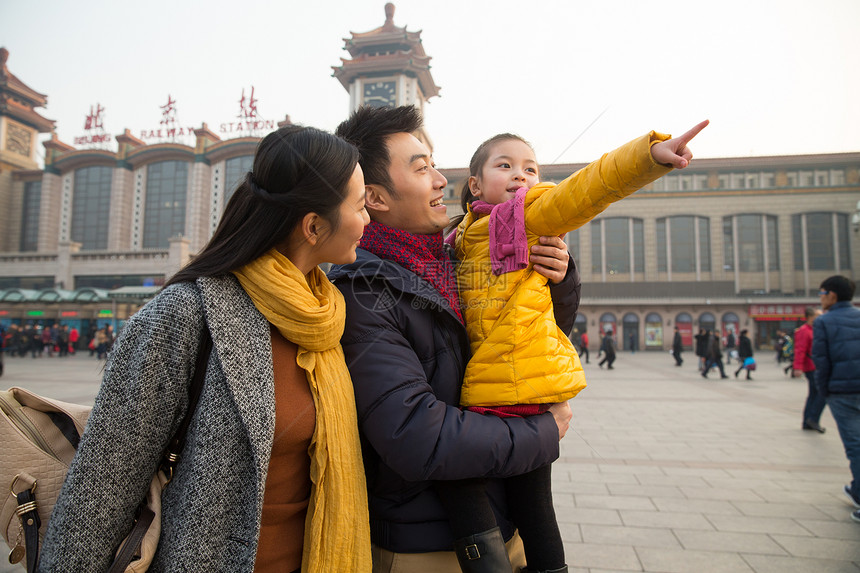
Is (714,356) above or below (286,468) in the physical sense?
below

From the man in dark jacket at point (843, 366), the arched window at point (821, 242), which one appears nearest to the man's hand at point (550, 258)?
the man in dark jacket at point (843, 366)

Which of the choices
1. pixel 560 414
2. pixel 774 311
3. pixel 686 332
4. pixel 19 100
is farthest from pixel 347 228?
pixel 19 100

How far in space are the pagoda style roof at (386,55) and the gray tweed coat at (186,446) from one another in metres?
35.7

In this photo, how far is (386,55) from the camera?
35156mm

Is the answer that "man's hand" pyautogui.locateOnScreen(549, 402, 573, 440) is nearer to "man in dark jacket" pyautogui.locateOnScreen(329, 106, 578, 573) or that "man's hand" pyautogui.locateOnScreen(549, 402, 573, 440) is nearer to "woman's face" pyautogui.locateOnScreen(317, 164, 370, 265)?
"man in dark jacket" pyautogui.locateOnScreen(329, 106, 578, 573)

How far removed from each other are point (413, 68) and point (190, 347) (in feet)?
121

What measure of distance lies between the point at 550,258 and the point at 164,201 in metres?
45.0

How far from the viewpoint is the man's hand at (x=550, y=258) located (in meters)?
1.52

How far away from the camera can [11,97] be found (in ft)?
159

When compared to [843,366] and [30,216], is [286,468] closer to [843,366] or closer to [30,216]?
[843,366]

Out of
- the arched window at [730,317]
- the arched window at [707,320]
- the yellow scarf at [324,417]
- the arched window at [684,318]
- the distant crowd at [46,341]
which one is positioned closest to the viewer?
the yellow scarf at [324,417]

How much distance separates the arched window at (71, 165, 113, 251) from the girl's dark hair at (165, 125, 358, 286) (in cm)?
4754

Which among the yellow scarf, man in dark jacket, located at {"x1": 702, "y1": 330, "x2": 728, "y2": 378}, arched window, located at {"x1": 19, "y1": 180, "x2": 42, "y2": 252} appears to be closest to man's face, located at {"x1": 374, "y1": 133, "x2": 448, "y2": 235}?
the yellow scarf

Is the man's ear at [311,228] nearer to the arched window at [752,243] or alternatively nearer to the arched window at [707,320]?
the arched window at [707,320]
